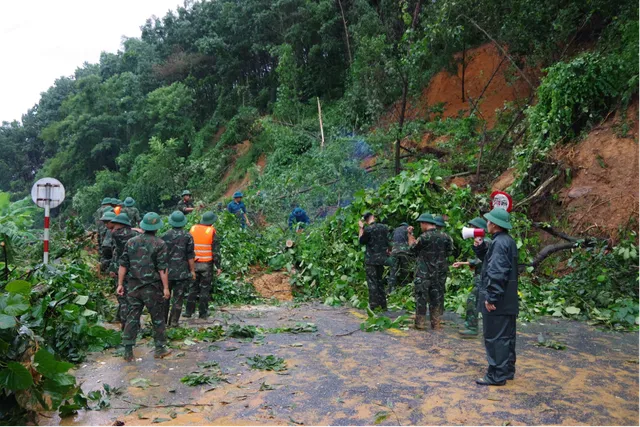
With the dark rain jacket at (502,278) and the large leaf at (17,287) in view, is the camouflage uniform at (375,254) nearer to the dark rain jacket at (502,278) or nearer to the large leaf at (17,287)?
the dark rain jacket at (502,278)

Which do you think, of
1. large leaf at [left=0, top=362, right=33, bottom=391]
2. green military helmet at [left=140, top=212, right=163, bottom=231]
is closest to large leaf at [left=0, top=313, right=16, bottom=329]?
large leaf at [left=0, top=362, right=33, bottom=391]

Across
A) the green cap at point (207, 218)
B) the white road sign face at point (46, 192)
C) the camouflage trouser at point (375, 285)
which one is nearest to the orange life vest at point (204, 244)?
the green cap at point (207, 218)

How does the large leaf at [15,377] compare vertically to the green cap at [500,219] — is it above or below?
below

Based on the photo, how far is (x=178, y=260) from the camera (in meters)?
8.15

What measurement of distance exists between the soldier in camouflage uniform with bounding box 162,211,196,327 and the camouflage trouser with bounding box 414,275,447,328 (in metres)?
3.58

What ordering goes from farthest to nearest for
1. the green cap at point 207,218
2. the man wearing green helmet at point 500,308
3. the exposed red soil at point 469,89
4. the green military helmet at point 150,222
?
the exposed red soil at point 469,89 → the green cap at point 207,218 → the green military helmet at point 150,222 → the man wearing green helmet at point 500,308

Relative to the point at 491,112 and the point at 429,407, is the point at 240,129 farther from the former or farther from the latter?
the point at 429,407

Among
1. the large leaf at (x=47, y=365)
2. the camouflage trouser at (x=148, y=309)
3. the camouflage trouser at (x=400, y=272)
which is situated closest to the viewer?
the large leaf at (x=47, y=365)

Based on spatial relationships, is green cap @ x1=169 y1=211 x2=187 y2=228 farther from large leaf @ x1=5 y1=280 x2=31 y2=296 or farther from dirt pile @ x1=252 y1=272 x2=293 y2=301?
dirt pile @ x1=252 y1=272 x2=293 y2=301

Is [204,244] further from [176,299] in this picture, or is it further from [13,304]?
[13,304]

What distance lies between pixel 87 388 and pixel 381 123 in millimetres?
18482

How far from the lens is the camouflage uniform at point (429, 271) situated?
25.3 feet

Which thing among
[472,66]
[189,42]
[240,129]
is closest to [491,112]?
[472,66]

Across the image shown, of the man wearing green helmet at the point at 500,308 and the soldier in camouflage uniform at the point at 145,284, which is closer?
the man wearing green helmet at the point at 500,308
